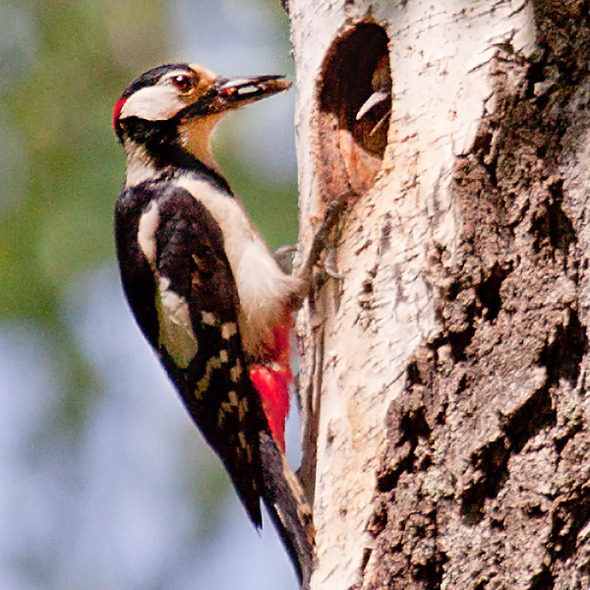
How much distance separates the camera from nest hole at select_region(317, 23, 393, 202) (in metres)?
2.52

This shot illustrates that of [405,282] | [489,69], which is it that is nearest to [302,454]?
[405,282]

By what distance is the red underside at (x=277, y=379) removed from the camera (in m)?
2.95

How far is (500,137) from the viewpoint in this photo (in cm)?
190

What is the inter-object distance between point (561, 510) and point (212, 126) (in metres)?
2.29

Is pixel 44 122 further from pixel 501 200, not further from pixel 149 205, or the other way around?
pixel 501 200

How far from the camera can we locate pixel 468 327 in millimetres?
1840

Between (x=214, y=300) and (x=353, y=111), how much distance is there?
0.87 metres

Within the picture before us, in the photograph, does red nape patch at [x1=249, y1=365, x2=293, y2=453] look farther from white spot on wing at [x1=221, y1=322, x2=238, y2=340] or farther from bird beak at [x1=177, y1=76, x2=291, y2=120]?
bird beak at [x1=177, y1=76, x2=291, y2=120]

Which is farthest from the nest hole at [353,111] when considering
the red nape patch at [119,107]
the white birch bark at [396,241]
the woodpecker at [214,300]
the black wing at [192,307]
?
the red nape patch at [119,107]

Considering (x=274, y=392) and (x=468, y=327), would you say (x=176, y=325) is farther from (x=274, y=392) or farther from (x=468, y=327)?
(x=468, y=327)

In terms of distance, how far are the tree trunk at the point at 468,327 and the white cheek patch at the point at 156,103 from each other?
53.4 inches

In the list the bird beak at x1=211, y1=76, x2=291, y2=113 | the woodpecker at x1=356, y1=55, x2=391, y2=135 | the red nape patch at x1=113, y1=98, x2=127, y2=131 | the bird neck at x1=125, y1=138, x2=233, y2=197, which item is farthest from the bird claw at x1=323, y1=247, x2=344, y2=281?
the red nape patch at x1=113, y1=98, x2=127, y2=131

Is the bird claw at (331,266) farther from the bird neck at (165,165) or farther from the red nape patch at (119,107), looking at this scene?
the red nape patch at (119,107)

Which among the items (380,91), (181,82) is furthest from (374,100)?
(181,82)
